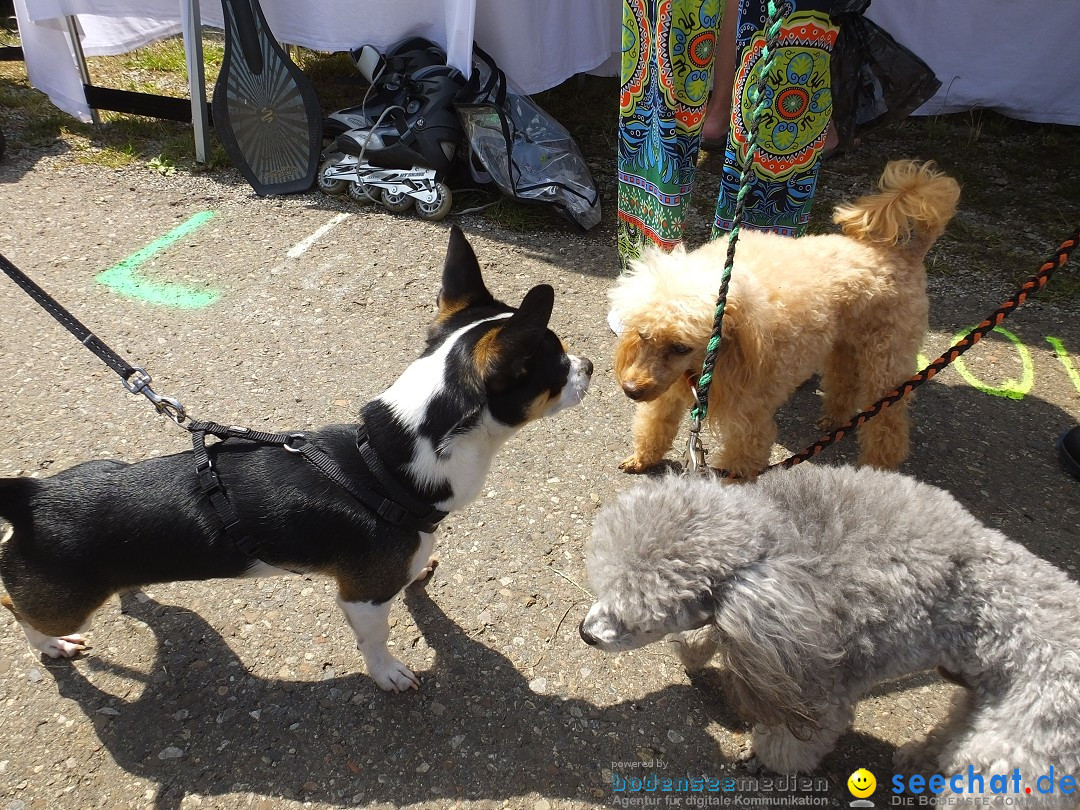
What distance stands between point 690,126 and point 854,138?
4.28 feet

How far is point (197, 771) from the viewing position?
2.05m

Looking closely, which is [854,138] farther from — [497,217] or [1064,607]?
[1064,607]

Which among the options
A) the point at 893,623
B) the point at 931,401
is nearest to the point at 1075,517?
the point at 931,401

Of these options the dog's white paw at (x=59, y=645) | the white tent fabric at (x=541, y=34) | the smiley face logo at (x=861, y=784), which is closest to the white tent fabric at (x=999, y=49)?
the white tent fabric at (x=541, y=34)

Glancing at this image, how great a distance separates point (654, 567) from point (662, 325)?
3.77ft

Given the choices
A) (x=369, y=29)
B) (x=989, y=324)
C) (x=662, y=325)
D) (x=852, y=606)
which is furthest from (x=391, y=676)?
(x=369, y=29)

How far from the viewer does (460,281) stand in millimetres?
2227

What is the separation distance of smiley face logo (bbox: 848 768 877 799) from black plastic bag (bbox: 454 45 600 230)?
3.66 m

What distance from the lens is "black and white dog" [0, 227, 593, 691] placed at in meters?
1.86

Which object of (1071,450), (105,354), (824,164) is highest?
(105,354)

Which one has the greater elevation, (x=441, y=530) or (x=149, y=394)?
(x=149, y=394)

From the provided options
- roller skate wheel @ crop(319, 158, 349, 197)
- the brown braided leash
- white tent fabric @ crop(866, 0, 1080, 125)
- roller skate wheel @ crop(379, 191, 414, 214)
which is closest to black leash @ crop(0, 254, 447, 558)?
the brown braided leash

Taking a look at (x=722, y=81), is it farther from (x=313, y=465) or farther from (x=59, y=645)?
(x=59, y=645)

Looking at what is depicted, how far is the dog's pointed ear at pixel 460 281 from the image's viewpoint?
2.20 m
